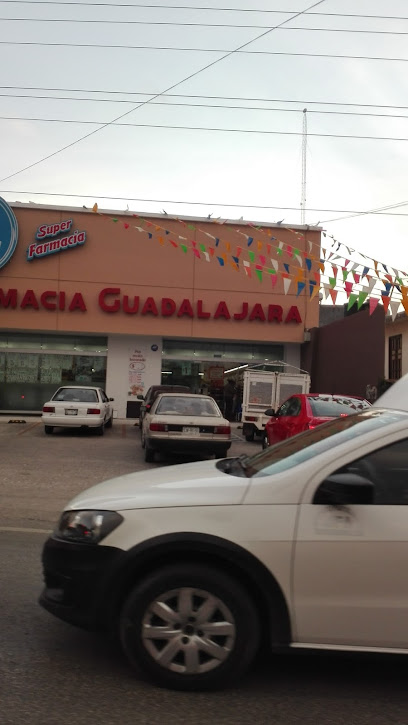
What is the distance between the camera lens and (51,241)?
25.0 meters

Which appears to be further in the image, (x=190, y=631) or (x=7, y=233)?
(x=7, y=233)

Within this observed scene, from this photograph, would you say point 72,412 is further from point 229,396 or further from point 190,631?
point 190,631

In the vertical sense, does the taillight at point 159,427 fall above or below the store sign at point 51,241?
below

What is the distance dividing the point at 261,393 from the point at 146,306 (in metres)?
7.51

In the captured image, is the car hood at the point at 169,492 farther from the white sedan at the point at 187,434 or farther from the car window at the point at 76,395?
the car window at the point at 76,395

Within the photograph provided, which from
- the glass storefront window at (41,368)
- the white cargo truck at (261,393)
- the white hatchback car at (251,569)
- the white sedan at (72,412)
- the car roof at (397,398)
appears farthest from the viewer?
the glass storefront window at (41,368)

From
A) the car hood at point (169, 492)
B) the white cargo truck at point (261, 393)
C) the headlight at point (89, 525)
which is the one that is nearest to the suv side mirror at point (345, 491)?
the car hood at point (169, 492)

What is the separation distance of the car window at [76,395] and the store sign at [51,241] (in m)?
7.96

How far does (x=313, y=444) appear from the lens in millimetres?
4078

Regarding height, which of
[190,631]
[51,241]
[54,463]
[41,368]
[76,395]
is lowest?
[54,463]

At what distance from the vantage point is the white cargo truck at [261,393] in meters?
18.9

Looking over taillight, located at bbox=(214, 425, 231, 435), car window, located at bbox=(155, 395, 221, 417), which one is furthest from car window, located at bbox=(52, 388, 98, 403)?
taillight, located at bbox=(214, 425, 231, 435)

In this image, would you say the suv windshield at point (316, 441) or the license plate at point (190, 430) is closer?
the suv windshield at point (316, 441)

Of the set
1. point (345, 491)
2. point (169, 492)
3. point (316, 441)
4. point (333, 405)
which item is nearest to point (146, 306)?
point (333, 405)
